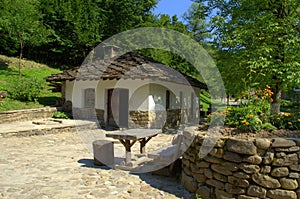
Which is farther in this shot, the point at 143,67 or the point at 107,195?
the point at 143,67

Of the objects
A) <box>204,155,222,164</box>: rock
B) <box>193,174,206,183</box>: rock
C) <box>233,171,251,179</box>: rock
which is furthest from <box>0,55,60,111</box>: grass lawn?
<box>233,171,251,179</box>: rock

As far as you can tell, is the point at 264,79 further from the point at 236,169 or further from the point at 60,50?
the point at 60,50

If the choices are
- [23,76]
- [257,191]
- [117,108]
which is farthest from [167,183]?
[23,76]

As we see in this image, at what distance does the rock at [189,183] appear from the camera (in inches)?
173

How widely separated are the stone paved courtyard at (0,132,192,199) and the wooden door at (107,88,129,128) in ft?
16.9

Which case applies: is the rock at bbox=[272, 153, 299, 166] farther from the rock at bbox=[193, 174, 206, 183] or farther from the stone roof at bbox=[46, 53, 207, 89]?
the stone roof at bbox=[46, 53, 207, 89]

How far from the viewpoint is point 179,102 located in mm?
14234

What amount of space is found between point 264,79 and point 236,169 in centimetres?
580

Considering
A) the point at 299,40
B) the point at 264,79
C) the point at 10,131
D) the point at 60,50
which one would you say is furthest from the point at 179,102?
the point at 60,50

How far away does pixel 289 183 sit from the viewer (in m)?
3.50

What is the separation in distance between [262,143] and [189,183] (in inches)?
61.8

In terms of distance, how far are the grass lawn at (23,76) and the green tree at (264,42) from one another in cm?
1002

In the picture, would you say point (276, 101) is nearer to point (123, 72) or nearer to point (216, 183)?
point (123, 72)

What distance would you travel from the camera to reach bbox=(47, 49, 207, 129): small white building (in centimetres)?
1173
